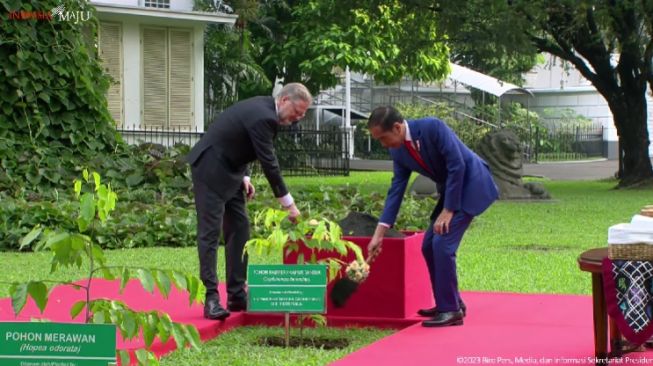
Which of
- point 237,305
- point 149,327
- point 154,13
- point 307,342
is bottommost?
point 307,342

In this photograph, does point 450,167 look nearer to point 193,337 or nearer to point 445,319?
point 445,319

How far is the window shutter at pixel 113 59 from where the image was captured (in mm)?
21766

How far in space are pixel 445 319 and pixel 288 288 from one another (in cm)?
116

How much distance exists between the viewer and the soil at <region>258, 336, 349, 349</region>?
724 cm

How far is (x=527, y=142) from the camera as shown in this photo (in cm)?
4516

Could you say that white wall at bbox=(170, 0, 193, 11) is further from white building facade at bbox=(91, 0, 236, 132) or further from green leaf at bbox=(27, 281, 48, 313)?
green leaf at bbox=(27, 281, 48, 313)

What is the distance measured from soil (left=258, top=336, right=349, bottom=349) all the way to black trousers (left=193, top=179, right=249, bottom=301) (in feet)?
2.20

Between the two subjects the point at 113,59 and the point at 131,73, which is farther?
the point at 131,73

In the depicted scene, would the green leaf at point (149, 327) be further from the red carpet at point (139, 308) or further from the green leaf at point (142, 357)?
the red carpet at point (139, 308)

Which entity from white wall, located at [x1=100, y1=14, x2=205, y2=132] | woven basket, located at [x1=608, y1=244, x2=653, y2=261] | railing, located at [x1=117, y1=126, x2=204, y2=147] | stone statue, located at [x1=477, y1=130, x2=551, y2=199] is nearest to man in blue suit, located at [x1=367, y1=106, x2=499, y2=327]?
woven basket, located at [x1=608, y1=244, x2=653, y2=261]

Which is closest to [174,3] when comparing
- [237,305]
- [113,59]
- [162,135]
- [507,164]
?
[113,59]

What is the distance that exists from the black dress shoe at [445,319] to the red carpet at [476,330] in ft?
0.19

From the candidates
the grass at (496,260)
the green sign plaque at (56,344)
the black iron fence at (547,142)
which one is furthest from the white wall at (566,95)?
the green sign plaque at (56,344)

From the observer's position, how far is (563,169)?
3788 centimetres
